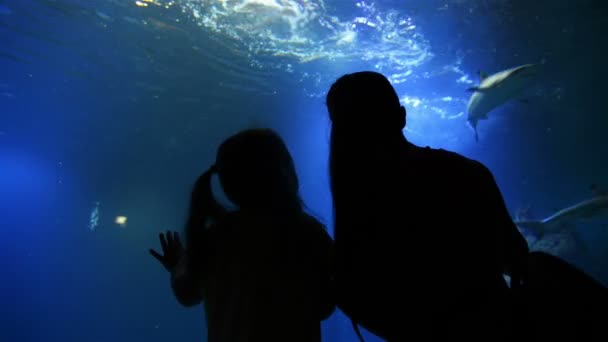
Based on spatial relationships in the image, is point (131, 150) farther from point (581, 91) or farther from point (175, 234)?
point (581, 91)

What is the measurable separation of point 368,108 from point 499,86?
979cm

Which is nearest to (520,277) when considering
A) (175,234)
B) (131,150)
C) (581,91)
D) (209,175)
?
(209,175)

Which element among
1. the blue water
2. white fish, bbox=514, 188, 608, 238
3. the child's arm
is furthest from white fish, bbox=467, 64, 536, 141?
the child's arm

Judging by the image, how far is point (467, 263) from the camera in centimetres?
130

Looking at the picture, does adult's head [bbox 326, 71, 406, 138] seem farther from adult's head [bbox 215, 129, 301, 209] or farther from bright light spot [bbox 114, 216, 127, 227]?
bright light spot [bbox 114, 216, 127, 227]

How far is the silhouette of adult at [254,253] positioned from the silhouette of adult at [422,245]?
1.34ft

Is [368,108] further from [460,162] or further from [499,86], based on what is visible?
[499,86]

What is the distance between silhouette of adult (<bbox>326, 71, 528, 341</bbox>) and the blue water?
1343mm

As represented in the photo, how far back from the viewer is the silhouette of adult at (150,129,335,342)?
5.96 feet

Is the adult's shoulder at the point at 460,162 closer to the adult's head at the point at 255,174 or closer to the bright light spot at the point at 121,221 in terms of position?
the adult's head at the point at 255,174

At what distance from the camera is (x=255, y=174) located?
2.15m

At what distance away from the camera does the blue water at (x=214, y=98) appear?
11227mm

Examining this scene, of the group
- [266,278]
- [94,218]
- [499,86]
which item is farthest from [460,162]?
[94,218]

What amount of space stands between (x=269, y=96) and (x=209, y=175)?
16.7m
